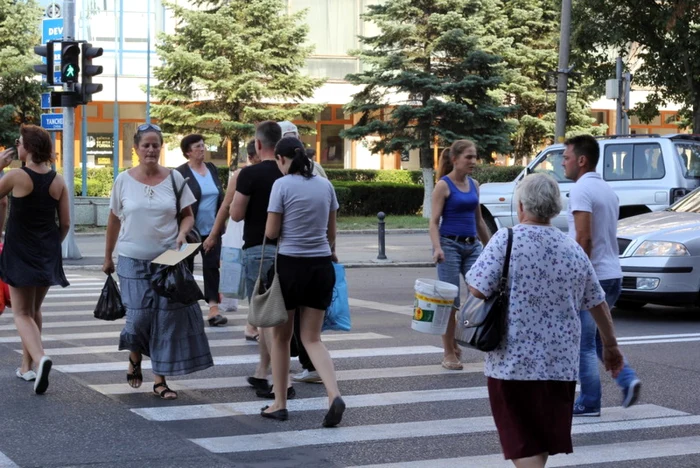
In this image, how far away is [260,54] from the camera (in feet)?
130

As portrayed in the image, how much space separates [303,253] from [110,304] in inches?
69.6

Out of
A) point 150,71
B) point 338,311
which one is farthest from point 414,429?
point 150,71

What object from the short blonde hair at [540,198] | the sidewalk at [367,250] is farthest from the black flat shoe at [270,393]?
the sidewalk at [367,250]

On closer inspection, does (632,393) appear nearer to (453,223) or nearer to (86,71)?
(453,223)

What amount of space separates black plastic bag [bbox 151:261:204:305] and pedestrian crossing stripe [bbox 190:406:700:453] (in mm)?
1180

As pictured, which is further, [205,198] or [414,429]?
[205,198]

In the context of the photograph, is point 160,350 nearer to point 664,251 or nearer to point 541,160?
point 664,251

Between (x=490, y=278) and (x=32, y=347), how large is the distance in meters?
4.26

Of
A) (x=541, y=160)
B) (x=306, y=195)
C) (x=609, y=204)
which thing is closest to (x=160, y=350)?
(x=306, y=195)

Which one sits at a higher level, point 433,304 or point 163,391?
point 433,304

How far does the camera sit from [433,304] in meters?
7.31

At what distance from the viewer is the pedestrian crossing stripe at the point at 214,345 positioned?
9.88 metres

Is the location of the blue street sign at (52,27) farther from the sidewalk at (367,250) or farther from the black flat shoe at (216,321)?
the black flat shoe at (216,321)

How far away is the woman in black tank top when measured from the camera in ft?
26.3
